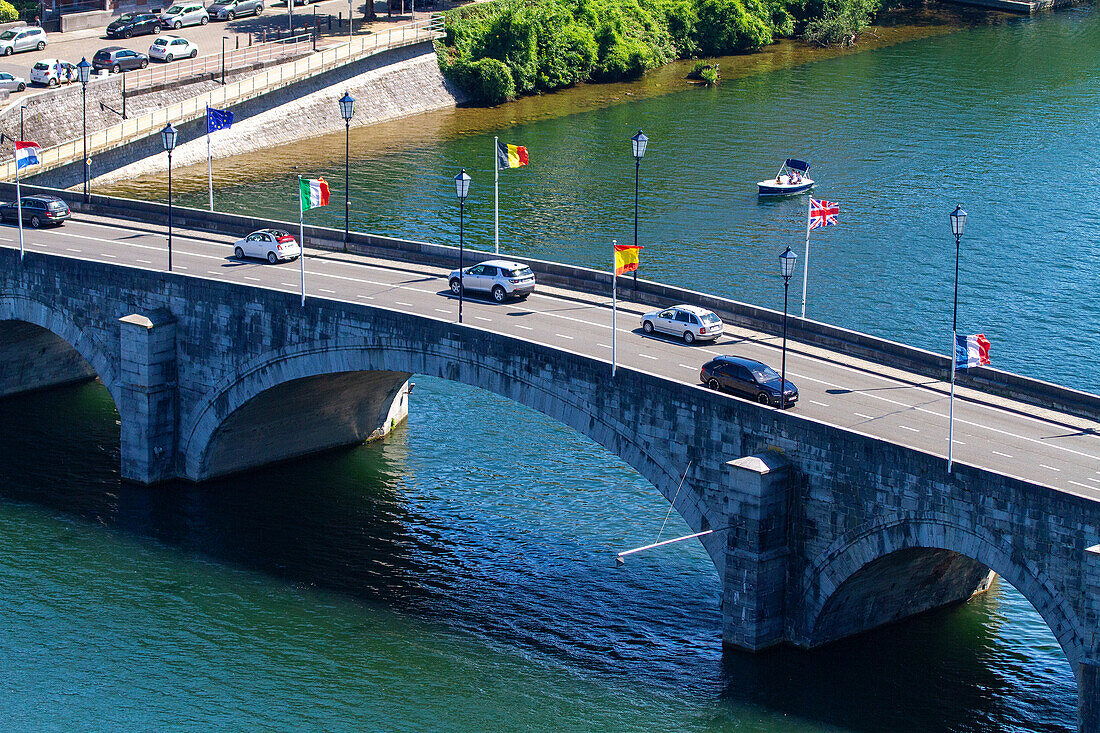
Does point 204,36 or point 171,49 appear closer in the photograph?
point 171,49

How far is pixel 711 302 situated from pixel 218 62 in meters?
76.4

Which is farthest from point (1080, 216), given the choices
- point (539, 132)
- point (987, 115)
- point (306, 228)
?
point (306, 228)

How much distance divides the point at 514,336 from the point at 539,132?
7271cm

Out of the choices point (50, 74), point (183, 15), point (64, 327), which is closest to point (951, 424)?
point (64, 327)

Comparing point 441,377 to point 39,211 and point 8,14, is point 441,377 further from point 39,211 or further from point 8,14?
point 8,14

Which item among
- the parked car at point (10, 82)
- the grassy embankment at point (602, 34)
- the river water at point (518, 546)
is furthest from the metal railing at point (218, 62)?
the grassy embankment at point (602, 34)

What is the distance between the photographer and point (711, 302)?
67.5m

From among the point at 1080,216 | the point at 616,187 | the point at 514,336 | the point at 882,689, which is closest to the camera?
the point at 882,689

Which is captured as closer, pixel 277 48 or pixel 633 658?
pixel 633 658

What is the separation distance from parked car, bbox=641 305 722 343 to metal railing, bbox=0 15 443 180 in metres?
58.0

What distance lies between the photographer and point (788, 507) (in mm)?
55500

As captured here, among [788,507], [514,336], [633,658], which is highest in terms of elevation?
[514,336]

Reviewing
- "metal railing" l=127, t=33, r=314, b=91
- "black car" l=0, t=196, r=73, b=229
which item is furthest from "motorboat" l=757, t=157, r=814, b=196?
"black car" l=0, t=196, r=73, b=229

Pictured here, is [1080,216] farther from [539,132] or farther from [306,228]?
[306,228]
